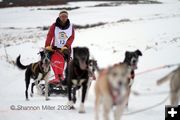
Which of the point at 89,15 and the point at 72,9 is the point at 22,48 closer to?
the point at 89,15

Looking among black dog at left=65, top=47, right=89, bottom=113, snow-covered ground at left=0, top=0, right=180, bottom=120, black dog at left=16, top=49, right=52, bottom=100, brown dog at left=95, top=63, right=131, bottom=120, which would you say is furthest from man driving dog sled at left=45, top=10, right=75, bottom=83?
brown dog at left=95, top=63, right=131, bottom=120

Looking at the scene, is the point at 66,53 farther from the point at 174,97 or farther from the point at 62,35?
the point at 174,97

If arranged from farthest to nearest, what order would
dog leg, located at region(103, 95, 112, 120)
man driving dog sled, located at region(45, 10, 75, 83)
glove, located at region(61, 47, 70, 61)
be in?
1. glove, located at region(61, 47, 70, 61)
2. man driving dog sled, located at region(45, 10, 75, 83)
3. dog leg, located at region(103, 95, 112, 120)

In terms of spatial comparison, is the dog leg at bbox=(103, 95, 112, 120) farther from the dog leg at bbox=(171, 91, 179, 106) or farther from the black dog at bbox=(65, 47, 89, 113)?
the black dog at bbox=(65, 47, 89, 113)

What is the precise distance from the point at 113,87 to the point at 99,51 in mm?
Answer: 12218

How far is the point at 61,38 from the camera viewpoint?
293 inches

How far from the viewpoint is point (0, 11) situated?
35.2 m

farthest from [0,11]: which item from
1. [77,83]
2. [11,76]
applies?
[77,83]

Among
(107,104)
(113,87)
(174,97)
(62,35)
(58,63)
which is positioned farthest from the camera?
(58,63)

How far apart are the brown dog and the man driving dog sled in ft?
11.2

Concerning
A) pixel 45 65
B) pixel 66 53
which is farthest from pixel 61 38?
pixel 45 65

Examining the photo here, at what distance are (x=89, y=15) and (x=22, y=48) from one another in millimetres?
13937

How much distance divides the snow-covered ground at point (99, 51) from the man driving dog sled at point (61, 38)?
3.03 feet

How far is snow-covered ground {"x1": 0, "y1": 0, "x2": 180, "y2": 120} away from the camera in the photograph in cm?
626
